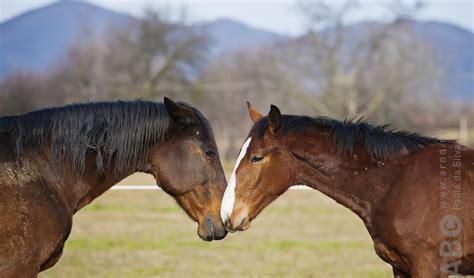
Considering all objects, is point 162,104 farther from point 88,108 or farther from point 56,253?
point 56,253

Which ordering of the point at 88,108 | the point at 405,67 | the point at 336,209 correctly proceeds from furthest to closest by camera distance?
the point at 405,67 < the point at 336,209 < the point at 88,108

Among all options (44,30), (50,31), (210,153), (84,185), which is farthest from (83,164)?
(50,31)

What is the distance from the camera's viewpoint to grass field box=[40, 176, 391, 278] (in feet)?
27.5

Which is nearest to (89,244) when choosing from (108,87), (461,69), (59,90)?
(108,87)

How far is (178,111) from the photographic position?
191 inches

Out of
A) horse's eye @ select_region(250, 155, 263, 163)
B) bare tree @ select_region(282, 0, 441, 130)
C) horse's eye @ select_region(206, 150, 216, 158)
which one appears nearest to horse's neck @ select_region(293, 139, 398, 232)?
horse's eye @ select_region(250, 155, 263, 163)

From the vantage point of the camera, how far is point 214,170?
4938 mm

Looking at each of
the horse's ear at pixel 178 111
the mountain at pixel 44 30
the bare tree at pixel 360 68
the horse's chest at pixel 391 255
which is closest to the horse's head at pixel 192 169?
the horse's ear at pixel 178 111

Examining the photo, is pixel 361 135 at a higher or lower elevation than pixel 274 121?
lower

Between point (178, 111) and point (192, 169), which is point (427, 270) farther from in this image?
point (178, 111)

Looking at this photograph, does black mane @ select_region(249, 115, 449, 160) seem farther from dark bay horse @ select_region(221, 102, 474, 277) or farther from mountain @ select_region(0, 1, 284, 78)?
mountain @ select_region(0, 1, 284, 78)

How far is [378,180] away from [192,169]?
1.45 metres

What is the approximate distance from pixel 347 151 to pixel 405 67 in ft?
106

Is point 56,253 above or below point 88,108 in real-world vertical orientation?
below
